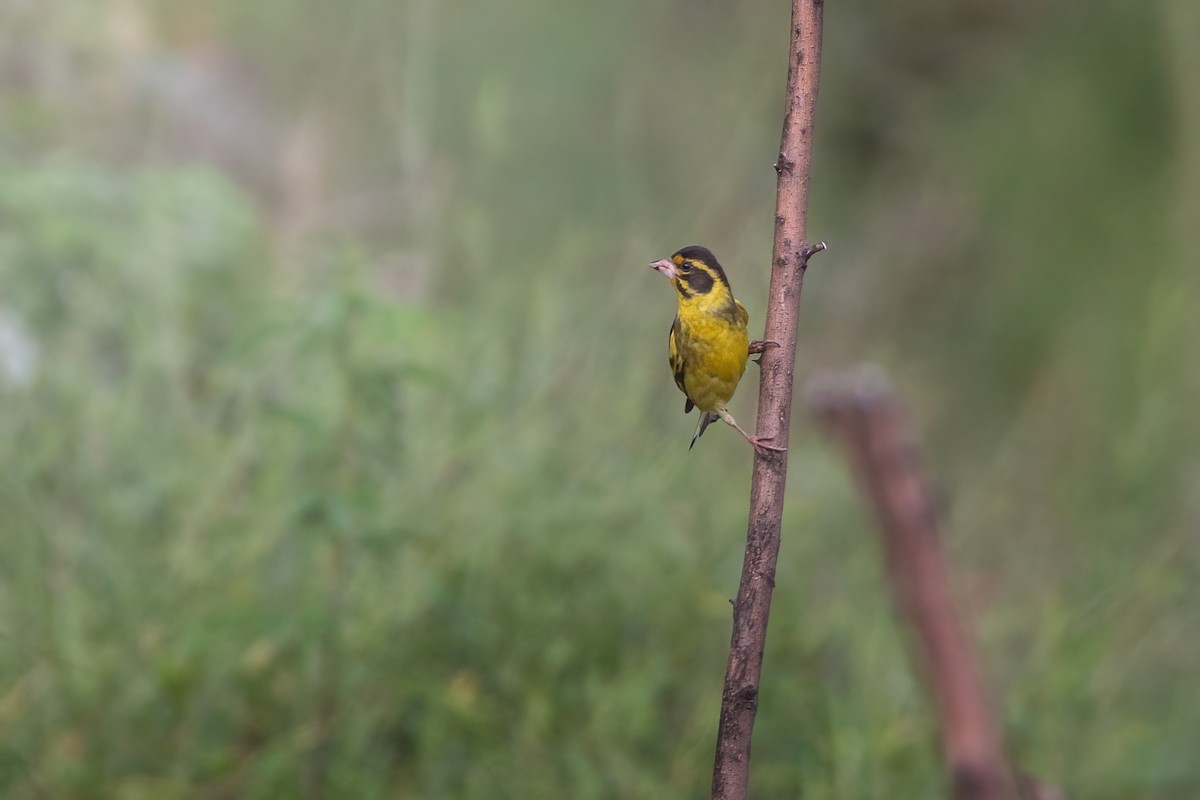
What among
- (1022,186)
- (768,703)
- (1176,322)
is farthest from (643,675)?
(1022,186)

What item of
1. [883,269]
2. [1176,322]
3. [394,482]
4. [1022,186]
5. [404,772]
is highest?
[1022,186]

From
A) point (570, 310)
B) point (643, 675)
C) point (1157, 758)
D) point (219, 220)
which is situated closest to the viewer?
point (643, 675)

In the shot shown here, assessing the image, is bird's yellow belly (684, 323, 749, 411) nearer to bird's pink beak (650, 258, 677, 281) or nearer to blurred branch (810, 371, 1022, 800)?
bird's pink beak (650, 258, 677, 281)

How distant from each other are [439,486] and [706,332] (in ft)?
5.98

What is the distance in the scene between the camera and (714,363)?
7.43 feet

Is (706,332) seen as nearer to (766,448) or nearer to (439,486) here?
(766,448)

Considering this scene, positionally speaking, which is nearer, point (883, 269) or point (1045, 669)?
point (1045, 669)

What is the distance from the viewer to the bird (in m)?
2.25

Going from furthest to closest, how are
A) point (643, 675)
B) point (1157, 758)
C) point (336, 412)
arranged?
point (1157, 758) → point (336, 412) → point (643, 675)

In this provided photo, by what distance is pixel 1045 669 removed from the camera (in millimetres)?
3803

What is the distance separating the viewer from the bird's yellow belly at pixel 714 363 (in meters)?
2.24

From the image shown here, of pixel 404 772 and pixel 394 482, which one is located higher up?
pixel 394 482

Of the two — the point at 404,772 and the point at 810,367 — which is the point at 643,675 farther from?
the point at 810,367

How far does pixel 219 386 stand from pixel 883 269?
4609 mm
